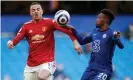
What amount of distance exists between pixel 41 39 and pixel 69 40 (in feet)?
10.1

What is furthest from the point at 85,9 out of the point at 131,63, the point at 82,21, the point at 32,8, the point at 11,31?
the point at 32,8

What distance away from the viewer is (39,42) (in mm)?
11969

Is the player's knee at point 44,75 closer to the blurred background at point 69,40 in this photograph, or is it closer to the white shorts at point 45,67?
the white shorts at point 45,67

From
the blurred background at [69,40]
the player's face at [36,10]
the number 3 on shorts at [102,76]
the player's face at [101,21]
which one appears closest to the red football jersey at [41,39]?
the player's face at [36,10]

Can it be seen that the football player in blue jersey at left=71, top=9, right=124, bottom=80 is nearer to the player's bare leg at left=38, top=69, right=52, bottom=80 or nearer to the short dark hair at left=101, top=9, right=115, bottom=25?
the short dark hair at left=101, top=9, right=115, bottom=25

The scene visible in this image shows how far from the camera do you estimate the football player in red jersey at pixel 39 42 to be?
11930 mm

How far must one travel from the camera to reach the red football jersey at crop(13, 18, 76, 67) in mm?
11953

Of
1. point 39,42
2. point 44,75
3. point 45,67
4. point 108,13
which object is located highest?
point 108,13

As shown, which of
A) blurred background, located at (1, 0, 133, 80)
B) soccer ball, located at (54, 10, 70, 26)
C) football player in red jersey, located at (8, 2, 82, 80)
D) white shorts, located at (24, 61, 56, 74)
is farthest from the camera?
blurred background, located at (1, 0, 133, 80)

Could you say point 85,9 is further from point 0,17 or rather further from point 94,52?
point 94,52

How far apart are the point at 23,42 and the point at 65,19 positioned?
140 inches

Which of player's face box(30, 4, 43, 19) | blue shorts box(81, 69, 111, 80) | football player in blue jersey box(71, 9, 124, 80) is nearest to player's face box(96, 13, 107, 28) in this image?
football player in blue jersey box(71, 9, 124, 80)

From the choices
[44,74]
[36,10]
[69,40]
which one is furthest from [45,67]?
[69,40]

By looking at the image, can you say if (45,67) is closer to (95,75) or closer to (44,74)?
(44,74)
